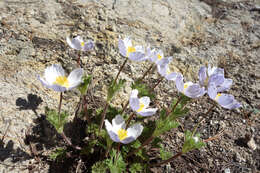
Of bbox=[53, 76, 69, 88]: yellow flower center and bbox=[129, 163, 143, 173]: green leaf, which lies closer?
bbox=[53, 76, 69, 88]: yellow flower center

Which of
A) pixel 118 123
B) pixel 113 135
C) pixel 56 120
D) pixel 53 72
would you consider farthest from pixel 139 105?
pixel 53 72

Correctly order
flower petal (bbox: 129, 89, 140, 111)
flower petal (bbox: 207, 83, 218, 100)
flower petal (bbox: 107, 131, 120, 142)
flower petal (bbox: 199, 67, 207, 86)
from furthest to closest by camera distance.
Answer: flower petal (bbox: 199, 67, 207, 86), flower petal (bbox: 207, 83, 218, 100), flower petal (bbox: 129, 89, 140, 111), flower petal (bbox: 107, 131, 120, 142)

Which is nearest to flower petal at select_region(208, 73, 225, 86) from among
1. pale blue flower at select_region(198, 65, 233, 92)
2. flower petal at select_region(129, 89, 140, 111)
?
pale blue flower at select_region(198, 65, 233, 92)

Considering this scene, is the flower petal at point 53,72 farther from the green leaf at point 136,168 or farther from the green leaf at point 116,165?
the green leaf at point 136,168

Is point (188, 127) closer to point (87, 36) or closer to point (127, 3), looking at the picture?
point (87, 36)

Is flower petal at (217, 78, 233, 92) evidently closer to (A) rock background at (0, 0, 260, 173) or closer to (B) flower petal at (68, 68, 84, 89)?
(A) rock background at (0, 0, 260, 173)

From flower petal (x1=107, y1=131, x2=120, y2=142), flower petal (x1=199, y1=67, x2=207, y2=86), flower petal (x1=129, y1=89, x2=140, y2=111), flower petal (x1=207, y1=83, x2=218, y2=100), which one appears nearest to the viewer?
flower petal (x1=107, y1=131, x2=120, y2=142)

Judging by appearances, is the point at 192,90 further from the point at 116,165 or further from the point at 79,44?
the point at 79,44

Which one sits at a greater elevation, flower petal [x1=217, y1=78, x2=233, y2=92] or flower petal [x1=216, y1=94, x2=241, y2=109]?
flower petal [x1=217, y1=78, x2=233, y2=92]

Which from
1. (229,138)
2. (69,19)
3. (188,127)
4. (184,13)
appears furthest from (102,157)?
(184,13)
